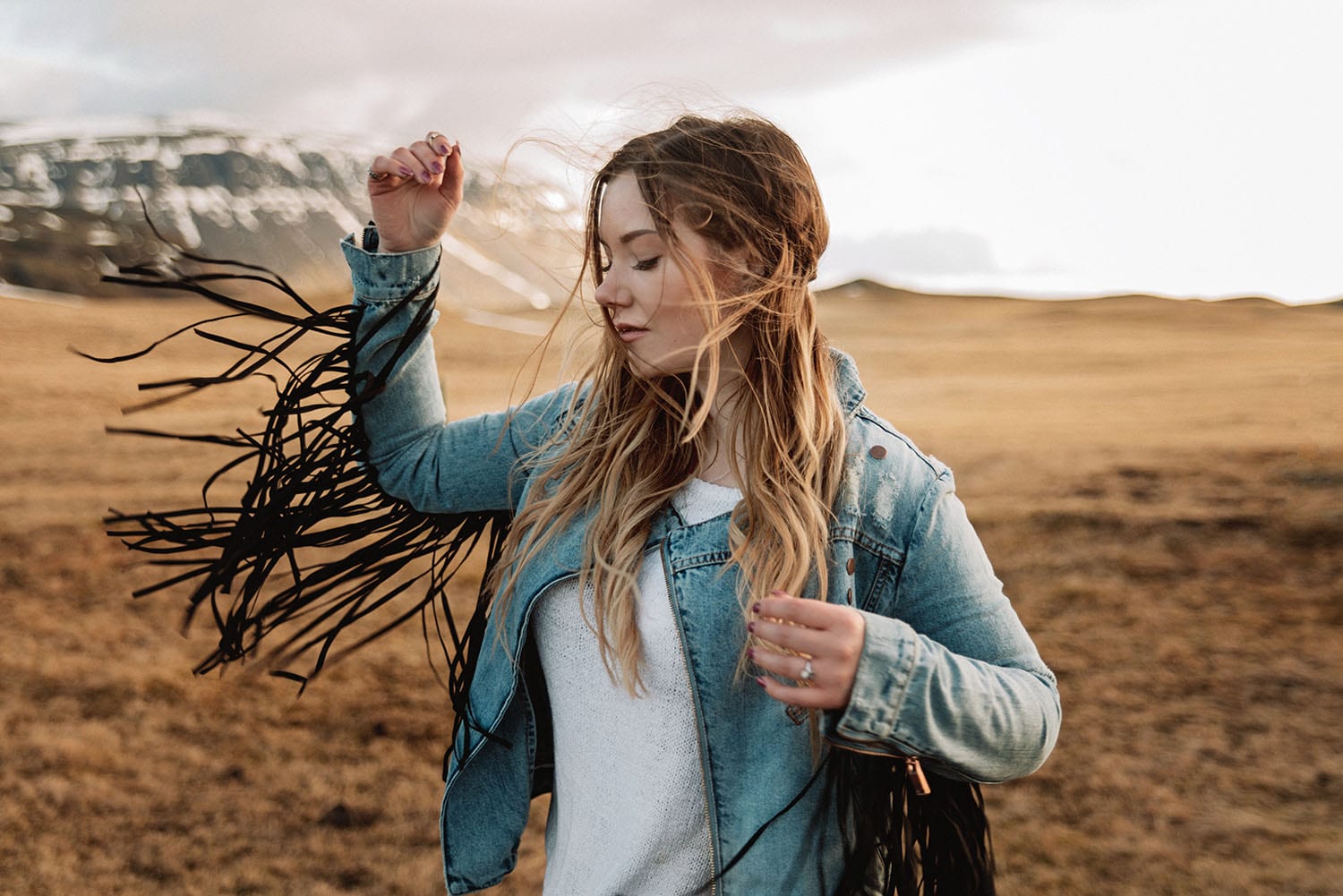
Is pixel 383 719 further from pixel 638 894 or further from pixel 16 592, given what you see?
pixel 638 894

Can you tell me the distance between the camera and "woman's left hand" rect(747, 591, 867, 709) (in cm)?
121

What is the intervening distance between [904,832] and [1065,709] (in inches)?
153

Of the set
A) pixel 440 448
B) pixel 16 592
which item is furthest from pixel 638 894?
pixel 16 592

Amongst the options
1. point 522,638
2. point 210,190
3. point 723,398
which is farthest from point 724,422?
point 210,190

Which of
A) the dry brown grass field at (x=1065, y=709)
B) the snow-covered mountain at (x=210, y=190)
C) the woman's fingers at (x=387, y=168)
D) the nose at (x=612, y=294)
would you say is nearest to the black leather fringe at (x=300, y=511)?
the woman's fingers at (x=387, y=168)

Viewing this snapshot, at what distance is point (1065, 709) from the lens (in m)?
5.09

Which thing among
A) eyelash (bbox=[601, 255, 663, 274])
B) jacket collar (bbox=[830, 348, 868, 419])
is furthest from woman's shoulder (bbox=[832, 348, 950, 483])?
eyelash (bbox=[601, 255, 663, 274])

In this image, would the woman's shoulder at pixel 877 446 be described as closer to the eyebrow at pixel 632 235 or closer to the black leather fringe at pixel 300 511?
the eyebrow at pixel 632 235

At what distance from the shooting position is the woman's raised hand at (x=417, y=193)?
1.72 m

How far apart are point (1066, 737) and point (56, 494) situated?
8.87 metres

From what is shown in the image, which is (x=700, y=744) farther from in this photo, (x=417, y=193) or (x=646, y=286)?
(x=417, y=193)

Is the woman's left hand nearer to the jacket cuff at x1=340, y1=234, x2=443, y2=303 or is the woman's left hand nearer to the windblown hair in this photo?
the windblown hair

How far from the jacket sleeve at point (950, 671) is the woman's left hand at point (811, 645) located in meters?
0.02

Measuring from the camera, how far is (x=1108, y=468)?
963 cm
